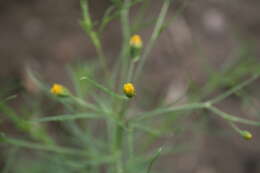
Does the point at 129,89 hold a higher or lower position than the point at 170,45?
higher

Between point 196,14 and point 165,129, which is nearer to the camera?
point 165,129

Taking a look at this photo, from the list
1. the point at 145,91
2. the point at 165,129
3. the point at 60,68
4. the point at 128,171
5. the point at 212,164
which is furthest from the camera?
the point at 60,68

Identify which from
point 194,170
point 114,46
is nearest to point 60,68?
point 114,46

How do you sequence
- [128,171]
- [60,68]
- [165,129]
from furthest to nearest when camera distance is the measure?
[60,68] < [165,129] < [128,171]

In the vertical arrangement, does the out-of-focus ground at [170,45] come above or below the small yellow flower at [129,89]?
below

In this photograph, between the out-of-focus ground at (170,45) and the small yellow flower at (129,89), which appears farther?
the out-of-focus ground at (170,45)

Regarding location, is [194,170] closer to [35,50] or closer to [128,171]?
[128,171]

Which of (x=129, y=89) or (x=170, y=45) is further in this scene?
(x=170, y=45)

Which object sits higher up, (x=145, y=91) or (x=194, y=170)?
(x=145, y=91)
